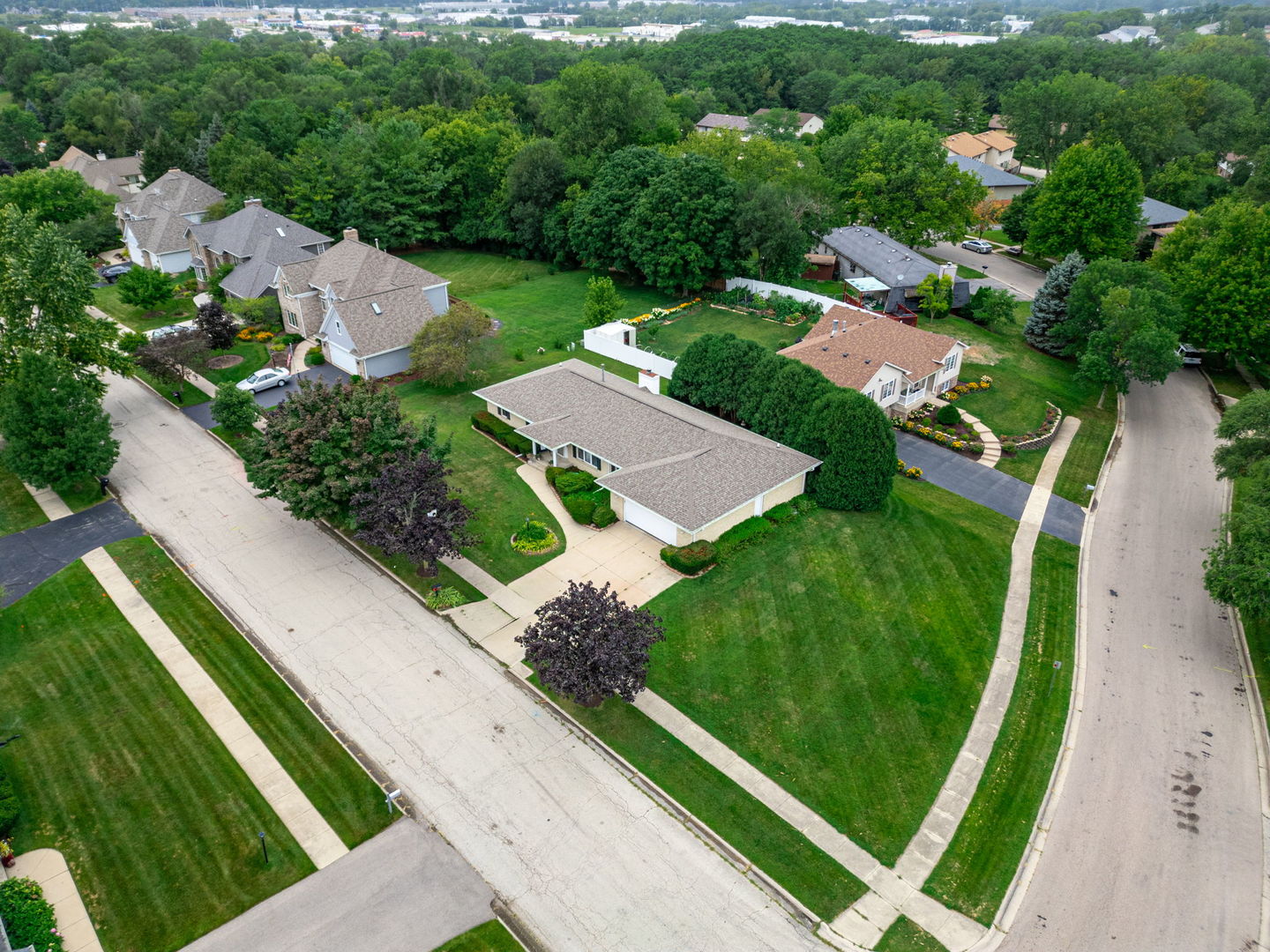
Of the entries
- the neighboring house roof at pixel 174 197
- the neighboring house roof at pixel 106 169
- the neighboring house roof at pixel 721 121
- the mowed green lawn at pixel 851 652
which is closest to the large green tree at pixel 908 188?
the mowed green lawn at pixel 851 652

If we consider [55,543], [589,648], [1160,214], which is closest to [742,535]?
[589,648]

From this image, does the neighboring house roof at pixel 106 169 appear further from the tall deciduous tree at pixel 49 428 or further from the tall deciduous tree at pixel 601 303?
the tall deciduous tree at pixel 601 303

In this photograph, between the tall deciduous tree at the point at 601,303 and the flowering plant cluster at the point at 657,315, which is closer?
the tall deciduous tree at the point at 601,303

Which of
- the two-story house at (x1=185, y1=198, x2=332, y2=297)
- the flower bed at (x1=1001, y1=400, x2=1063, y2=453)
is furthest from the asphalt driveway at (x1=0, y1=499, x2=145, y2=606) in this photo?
the flower bed at (x1=1001, y1=400, x2=1063, y2=453)

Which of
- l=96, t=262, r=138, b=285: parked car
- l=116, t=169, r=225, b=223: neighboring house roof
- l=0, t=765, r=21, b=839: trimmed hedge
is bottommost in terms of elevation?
l=0, t=765, r=21, b=839: trimmed hedge

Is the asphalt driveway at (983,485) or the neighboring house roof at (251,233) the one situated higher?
the neighboring house roof at (251,233)

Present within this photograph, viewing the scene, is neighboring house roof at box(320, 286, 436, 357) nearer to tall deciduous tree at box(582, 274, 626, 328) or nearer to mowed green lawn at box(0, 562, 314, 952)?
tall deciduous tree at box(582, 274, 626, 328)
